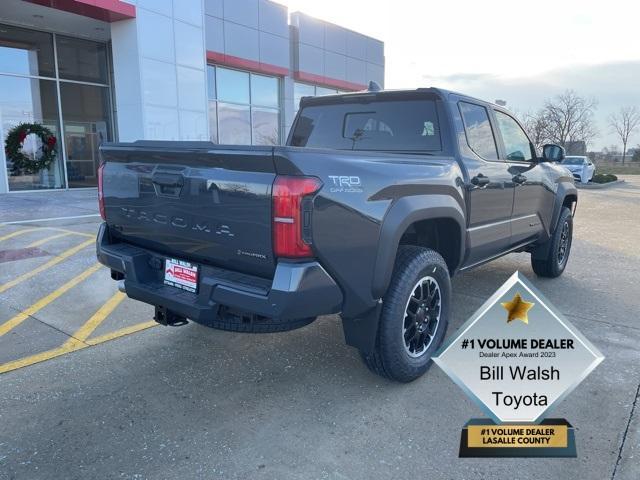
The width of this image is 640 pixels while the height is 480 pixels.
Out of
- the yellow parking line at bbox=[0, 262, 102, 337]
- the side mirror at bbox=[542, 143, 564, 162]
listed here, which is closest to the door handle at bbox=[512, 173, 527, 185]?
the side mirror at bbox=[542, 143, 564, 162]

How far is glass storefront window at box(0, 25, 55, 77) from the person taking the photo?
14.2m

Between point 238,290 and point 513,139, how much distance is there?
3559 millimetres

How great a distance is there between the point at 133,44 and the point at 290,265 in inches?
548

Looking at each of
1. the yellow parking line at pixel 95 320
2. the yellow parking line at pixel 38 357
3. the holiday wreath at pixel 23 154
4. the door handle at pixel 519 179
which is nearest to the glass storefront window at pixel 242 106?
the holiday wreath at pixel 23 154

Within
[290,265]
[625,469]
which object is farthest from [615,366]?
[290,265]

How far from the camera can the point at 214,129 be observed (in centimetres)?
1894

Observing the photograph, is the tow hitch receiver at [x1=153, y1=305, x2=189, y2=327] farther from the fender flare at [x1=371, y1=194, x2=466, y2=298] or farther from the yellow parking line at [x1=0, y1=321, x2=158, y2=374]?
the fender flare at [x1=371, y1=194, x2=466, y2=298]

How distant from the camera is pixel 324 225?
99.5 inches

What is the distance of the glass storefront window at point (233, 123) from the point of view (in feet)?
63.2

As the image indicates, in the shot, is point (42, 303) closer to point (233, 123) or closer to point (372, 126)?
point (372, 126)

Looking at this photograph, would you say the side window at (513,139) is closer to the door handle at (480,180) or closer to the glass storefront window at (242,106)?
the door handle at (480,180)

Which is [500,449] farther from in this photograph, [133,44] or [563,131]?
[563,131]

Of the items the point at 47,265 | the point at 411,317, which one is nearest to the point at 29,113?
the point at 47,265

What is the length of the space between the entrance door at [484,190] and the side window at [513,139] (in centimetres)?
32
